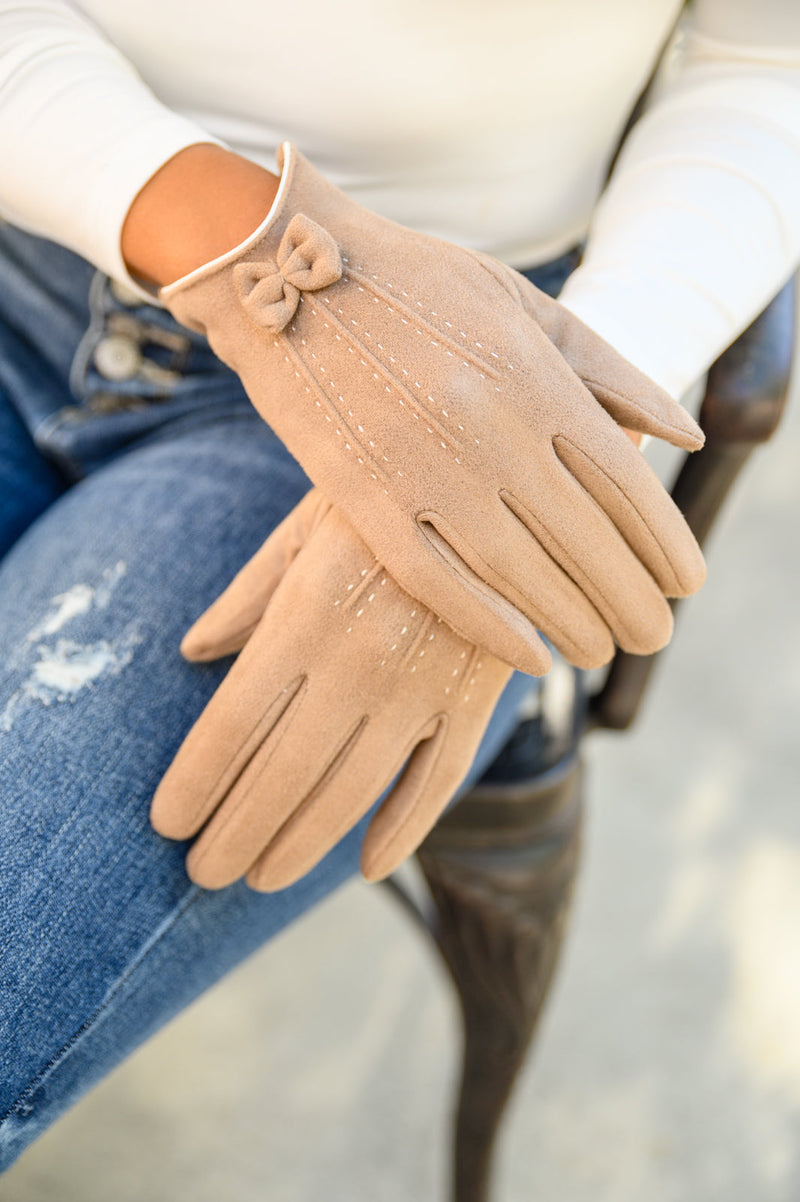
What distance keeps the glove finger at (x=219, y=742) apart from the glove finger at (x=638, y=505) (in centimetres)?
21

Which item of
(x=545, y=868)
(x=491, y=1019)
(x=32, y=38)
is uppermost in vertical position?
(x=32, y=38)

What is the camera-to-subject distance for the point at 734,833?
1518mm

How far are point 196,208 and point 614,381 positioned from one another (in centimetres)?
27

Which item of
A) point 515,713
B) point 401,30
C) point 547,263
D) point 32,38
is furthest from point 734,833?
point 32,38

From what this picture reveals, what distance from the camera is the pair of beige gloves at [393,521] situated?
537 millimetres

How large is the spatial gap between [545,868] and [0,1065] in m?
0.46

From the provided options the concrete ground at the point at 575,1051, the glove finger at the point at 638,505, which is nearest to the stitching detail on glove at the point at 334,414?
the glove finger at the point at 638,505

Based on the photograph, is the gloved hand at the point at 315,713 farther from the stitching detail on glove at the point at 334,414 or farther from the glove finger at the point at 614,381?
the glove finger at the point at 614,381

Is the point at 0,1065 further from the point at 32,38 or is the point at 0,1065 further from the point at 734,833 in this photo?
the point at 734,833

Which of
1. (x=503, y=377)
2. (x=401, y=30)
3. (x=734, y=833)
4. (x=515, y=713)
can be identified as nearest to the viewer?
(x=503, y=377)

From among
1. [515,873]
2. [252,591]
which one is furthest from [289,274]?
[515,873]

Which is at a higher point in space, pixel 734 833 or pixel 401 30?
pixel 401 30

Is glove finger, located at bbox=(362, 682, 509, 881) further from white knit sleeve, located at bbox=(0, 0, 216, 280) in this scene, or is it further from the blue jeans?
white knit sleeve, located at bbox=(0, 0, 216, 280)

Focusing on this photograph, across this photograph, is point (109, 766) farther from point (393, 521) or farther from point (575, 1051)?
point (575, 1051)
